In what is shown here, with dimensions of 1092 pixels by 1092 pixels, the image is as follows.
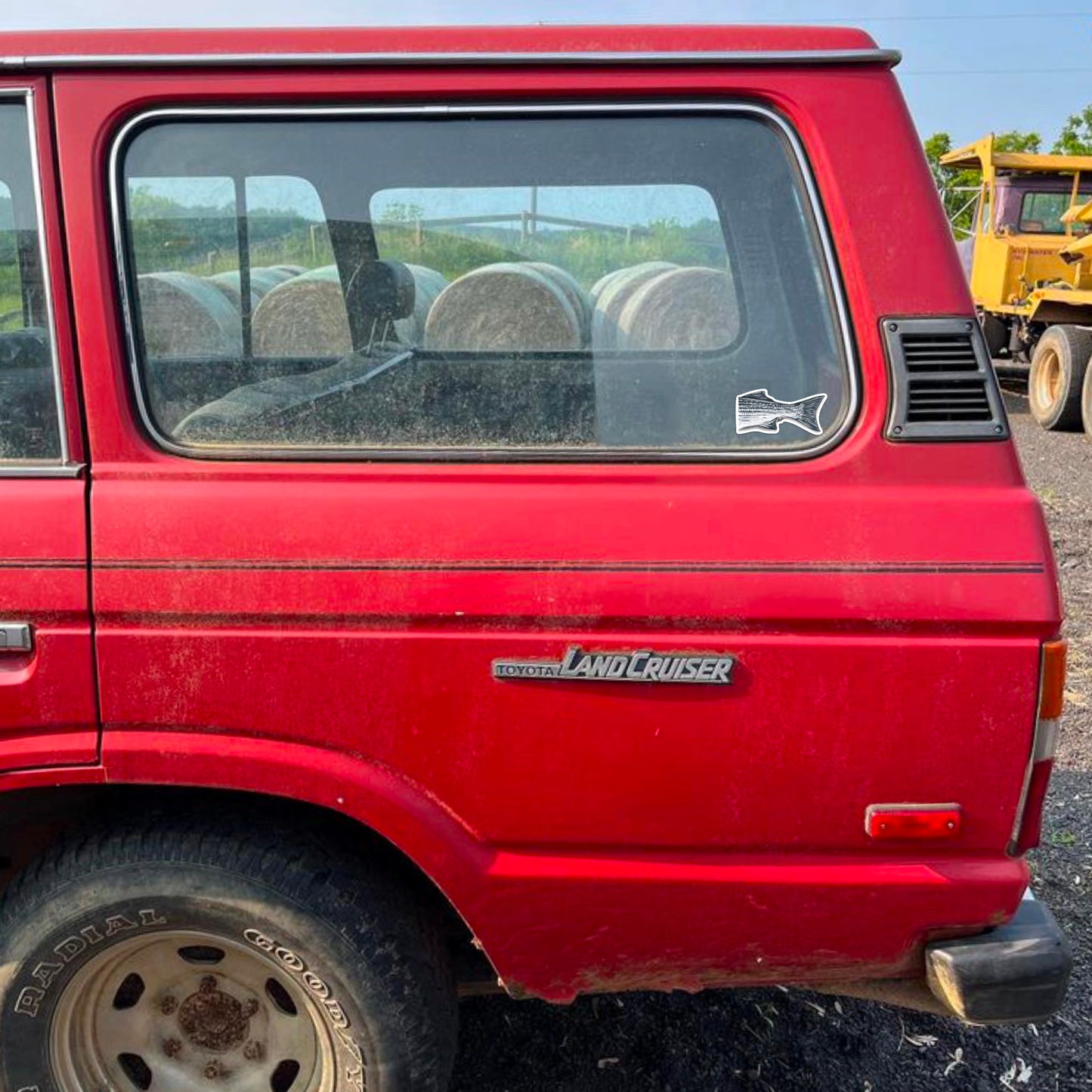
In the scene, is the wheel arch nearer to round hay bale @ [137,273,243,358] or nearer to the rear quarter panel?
the rear quarter panel

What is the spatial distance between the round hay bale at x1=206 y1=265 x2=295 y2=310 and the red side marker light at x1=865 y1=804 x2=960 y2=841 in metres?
1.36

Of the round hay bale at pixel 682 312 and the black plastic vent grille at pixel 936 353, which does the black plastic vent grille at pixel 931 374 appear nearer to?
the black plastic vent grille at pixel 936 353

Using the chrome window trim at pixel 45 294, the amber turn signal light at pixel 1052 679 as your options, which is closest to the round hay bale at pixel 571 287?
the chrome window trim at pixel 45 294

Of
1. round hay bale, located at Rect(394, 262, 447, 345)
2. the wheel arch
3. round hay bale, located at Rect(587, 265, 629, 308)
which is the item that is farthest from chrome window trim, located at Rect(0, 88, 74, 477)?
round hay bale, located at Rect(587, 265, 629, 308)

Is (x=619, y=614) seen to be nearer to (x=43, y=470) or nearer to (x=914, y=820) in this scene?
(x=914, y=820)

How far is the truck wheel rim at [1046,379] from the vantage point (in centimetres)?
1089

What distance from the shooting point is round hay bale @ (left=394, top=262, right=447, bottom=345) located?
1.85 m

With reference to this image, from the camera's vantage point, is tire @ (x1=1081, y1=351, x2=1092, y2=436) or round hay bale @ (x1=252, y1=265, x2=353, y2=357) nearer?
round hay bale @ (x1=252, y1=265, x2=353, y2=357)

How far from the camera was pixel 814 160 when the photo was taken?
1.68 m

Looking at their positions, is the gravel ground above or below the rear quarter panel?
below

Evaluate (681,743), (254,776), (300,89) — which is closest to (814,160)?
(300,89)

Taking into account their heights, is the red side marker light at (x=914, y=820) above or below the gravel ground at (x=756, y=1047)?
above

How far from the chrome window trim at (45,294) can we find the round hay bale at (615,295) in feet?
2.92

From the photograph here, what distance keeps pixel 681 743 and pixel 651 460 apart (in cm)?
46
